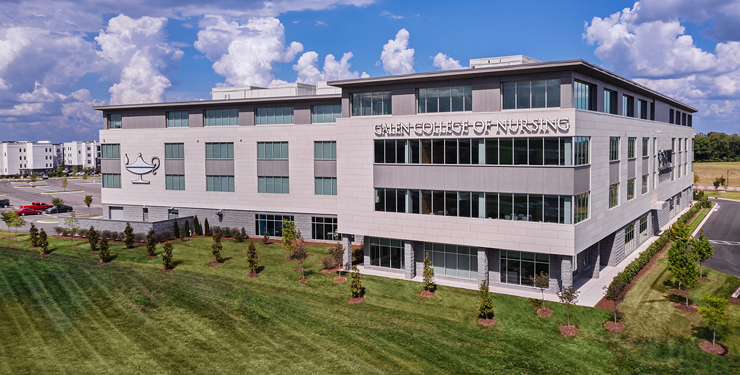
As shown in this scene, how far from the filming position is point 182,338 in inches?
1073

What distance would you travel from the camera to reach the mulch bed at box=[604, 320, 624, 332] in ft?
90.7

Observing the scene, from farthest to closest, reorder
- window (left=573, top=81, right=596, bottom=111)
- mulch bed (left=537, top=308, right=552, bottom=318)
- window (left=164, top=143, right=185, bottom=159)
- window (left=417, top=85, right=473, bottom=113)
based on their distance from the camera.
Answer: window (left=164, top=143, right=185, bottom=159), window (left=417, top=85, right=473, bottom=113), window (left=573, top=81, right=596, bottom=111), mulch bed (left=537, top=308, right=552, bottom=318)

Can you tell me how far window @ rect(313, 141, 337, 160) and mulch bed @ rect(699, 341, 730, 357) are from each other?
107 feet

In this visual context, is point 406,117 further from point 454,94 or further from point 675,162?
point 675,162

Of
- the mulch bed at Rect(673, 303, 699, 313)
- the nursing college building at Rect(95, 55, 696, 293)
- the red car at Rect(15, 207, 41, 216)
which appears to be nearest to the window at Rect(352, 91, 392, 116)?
the nursing college building at Rect(95, 55, 696, 293)

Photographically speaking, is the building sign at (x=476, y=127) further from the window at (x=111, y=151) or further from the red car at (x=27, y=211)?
the red car at (x=27, y=211)

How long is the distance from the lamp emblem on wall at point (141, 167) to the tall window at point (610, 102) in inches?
1826

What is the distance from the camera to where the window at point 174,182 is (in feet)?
179

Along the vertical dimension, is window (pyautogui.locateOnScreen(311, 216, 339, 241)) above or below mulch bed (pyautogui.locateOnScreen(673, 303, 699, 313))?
above

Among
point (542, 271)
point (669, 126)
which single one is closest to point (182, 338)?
point (542, 271)

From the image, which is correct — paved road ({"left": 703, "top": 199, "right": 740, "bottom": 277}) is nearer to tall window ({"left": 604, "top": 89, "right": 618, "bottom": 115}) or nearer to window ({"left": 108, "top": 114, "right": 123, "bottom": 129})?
tall window ({"left": 604, "top": 89, "right": 618, "bottom": 115})

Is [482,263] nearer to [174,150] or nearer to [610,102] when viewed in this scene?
[610,102]

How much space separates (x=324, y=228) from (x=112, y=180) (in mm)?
28566

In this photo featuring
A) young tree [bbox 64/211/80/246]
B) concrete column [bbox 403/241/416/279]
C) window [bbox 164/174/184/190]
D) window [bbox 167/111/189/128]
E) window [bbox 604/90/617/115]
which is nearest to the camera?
concrete column [bbox 403/241/416/279]
